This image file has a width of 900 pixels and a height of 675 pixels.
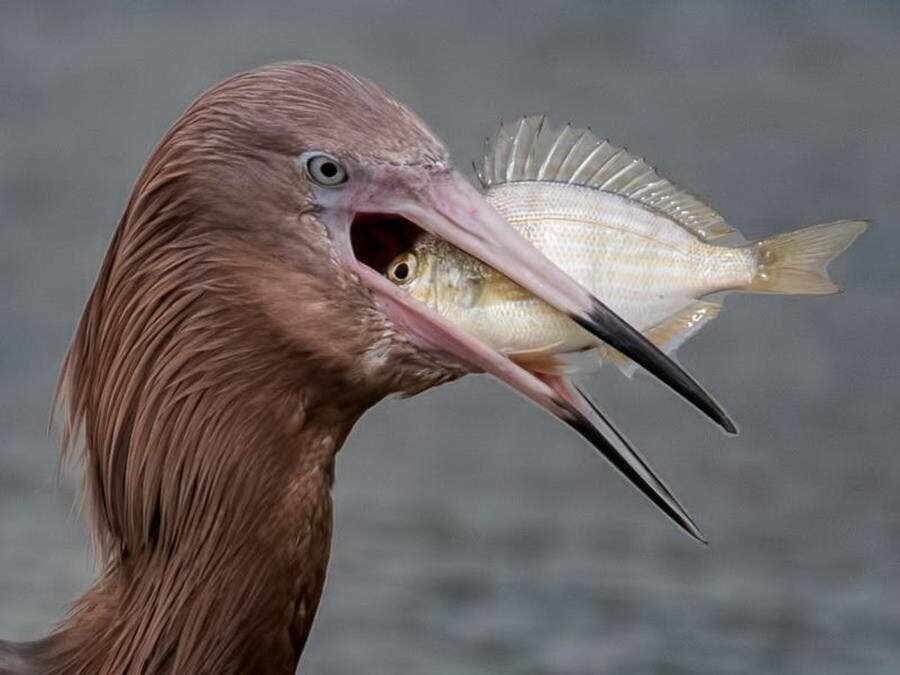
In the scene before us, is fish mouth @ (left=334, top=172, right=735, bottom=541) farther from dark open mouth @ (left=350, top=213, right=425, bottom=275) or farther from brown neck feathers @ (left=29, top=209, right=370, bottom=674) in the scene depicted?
brown neck feathers @ (left=29, top=209, right=370, bottom=674)

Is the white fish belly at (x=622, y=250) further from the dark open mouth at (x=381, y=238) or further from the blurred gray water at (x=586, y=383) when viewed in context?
the blurred gray water at (x=586, y=383)

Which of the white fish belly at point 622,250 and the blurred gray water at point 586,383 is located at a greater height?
the blurred gray water at point 586,383

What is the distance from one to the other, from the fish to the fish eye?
19cm

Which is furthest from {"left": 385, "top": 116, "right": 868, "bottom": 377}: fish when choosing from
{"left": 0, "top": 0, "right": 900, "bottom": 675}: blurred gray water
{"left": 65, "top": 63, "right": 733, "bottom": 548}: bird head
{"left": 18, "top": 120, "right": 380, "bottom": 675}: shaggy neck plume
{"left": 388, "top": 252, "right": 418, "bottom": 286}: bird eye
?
{"left": 0, "top": 0, "right": 900, "bottom": 675}: blurred gray water

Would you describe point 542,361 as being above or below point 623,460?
above

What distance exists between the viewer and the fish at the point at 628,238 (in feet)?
13.7

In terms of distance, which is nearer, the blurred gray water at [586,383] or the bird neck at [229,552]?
the bird neck at [229,552]

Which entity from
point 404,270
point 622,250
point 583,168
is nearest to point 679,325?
point 622,250

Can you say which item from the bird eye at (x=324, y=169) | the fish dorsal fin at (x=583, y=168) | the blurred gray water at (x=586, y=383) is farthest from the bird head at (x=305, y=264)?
the blurred gray water at (x=586, y=383)

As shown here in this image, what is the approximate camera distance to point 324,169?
400cm

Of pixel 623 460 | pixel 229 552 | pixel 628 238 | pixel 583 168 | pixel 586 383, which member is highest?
pixel 586 383

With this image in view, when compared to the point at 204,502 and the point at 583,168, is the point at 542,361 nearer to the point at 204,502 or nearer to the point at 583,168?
the point at 583,168

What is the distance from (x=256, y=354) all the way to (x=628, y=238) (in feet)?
2.27

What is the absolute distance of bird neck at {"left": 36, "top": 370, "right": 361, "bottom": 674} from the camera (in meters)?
4.13
